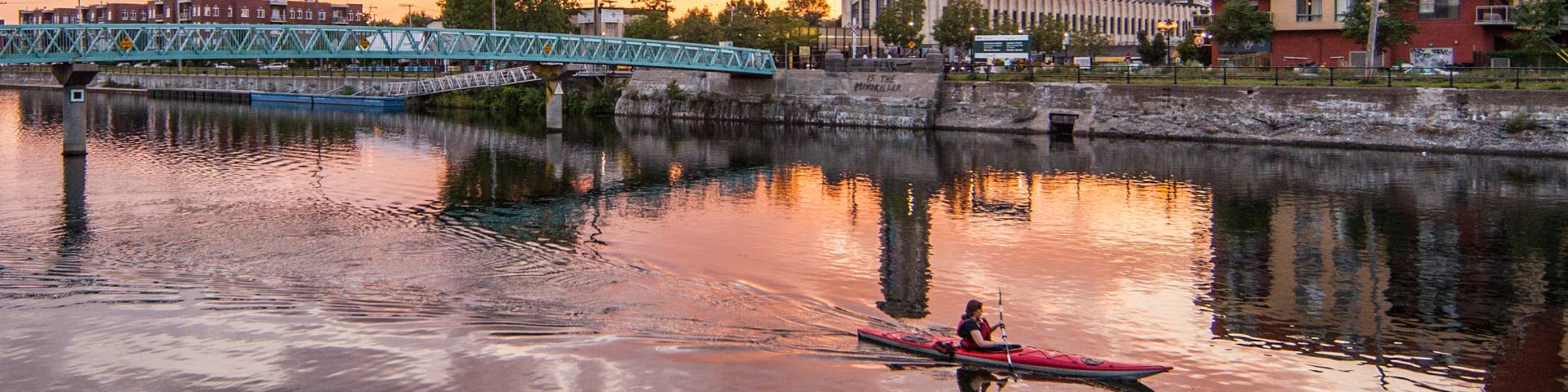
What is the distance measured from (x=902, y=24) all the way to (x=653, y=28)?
2720 centimetres

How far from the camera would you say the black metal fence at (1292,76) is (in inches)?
2283

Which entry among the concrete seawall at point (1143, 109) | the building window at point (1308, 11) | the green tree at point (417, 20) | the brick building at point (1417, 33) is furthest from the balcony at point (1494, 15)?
the green tree at point (417, 20)

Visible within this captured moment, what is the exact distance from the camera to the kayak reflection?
19.9 m

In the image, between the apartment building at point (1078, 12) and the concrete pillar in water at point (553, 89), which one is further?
the apartment building at point (1078, 12)

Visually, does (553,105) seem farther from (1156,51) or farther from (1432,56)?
(1156,51)

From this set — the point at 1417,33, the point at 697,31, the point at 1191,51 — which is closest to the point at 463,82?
the point at 697,31

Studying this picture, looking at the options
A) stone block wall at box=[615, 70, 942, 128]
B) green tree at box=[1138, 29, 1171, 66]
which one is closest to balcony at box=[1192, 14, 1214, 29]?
green tree at box=[1138, 29, 1171, 66]

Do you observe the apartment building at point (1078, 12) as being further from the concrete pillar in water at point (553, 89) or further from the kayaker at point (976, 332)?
the kayaker at point (976, 332)

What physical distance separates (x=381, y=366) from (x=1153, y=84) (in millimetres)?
51250

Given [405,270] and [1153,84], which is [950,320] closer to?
[405,270]

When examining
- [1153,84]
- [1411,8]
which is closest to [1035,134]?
[1153,84]

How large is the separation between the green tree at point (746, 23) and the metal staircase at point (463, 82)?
1696cm

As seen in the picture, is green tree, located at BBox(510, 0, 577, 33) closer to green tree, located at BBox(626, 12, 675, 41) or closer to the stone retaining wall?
green tree, located at BBox(626, 12, 675, 41)

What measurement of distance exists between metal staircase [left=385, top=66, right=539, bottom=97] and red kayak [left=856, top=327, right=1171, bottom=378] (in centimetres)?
7618
